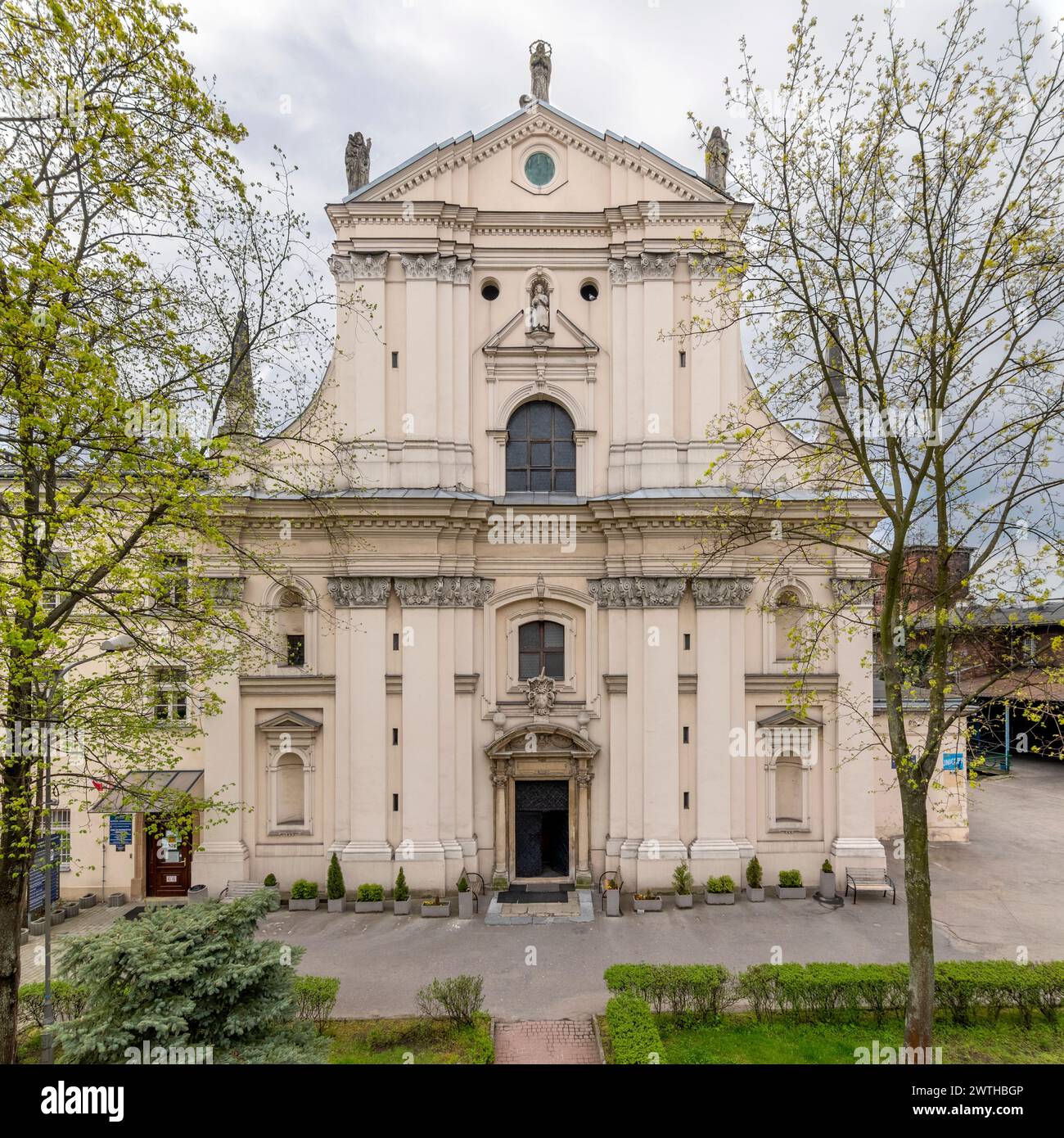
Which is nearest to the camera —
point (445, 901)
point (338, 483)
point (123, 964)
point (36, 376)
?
point (36, 376)

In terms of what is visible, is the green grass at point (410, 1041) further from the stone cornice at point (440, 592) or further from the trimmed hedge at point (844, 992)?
the stone cornice at point (440, 592)

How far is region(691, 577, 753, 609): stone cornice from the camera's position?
17.8m

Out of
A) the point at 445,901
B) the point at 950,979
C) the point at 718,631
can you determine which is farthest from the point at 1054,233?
the point at 445,901

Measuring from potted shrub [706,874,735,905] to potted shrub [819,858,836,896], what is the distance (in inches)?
102

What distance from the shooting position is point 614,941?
1487 cm

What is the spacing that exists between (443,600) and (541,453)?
5.32 meters

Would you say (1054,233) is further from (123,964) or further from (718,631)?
(123,964)

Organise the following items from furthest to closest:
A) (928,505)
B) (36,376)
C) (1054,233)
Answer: (928,505) < (1054,233) < (36,376)

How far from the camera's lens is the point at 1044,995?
11.4 m

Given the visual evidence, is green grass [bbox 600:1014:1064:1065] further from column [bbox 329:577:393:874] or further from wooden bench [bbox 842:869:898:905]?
column [bbox 329:577:393:874]

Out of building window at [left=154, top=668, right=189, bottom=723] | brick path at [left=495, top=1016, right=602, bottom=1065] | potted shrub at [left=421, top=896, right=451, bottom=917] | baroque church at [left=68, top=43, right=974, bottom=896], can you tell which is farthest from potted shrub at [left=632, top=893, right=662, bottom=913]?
building window at [left=154, top=668, right=189, bottom=723]

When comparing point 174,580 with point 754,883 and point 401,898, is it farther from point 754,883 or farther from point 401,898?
point 754,883

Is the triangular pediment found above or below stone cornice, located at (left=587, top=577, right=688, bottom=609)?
above

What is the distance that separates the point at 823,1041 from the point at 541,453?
14943mm
